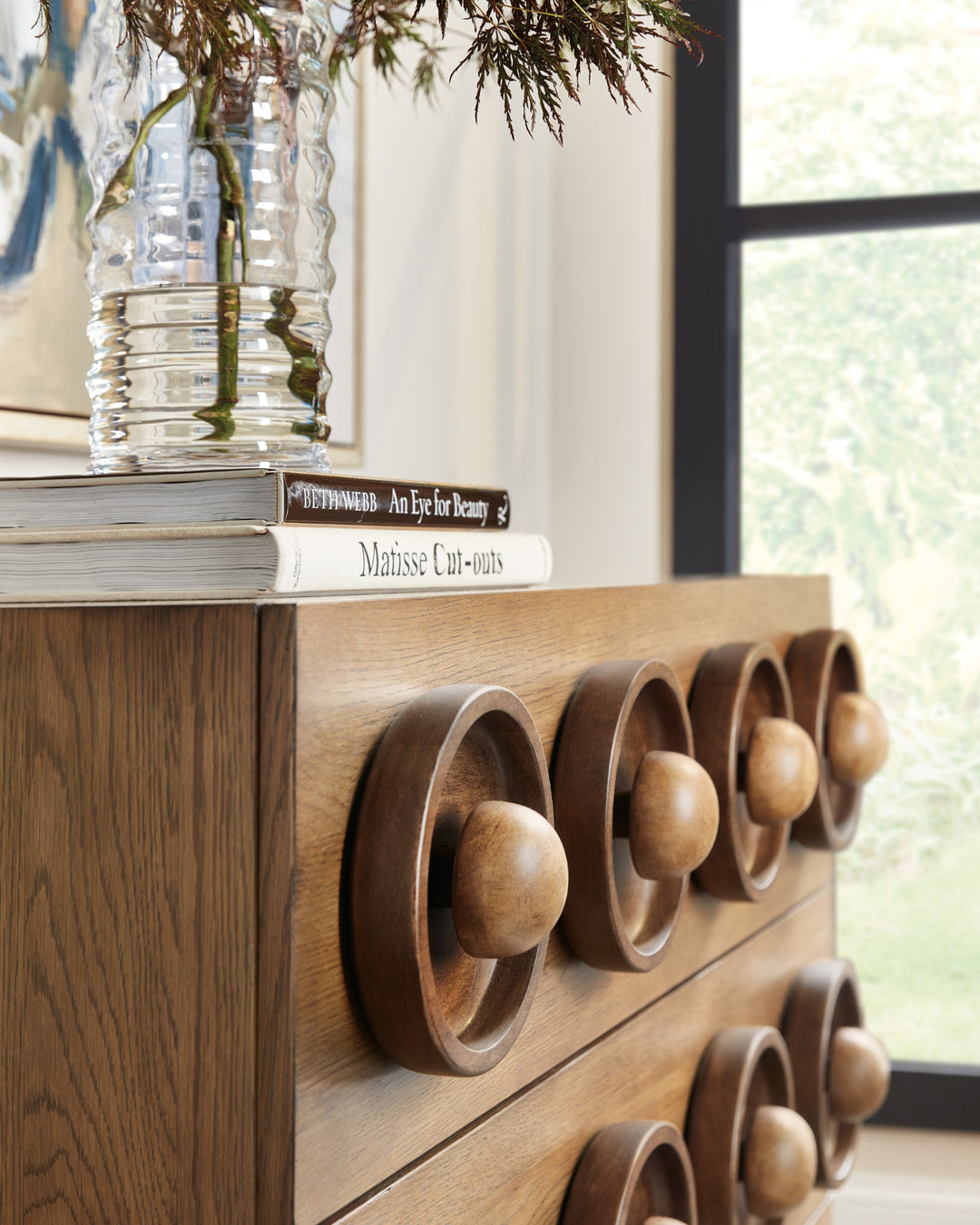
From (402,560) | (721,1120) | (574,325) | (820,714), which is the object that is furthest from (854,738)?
(574,325)

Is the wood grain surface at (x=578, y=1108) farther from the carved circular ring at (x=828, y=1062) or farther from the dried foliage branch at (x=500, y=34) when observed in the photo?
the dried foliage branch at (x=500, y=34)

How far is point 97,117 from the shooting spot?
2.27 ft

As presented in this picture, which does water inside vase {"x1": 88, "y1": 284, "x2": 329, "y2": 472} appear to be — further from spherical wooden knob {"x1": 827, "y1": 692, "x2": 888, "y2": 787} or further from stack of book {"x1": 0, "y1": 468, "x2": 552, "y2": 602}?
spherical wooden knob {"x1": 827, "y1": 692, "x2": 888, "y2": 787}

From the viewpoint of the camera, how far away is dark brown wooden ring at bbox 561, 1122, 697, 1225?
0.71 m

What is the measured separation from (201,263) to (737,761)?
0.49 meters

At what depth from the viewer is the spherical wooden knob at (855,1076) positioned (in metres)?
1.15

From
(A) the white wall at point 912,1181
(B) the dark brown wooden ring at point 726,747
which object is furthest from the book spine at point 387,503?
(A) the white wall at point 912,1181

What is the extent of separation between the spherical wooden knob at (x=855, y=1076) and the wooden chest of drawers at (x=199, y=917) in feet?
2.15

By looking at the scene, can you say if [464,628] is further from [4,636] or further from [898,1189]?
[898,1189]

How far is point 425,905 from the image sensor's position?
514 millimetres

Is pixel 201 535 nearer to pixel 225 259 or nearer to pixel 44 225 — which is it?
pixel 225 259

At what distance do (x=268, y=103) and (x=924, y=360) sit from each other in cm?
141

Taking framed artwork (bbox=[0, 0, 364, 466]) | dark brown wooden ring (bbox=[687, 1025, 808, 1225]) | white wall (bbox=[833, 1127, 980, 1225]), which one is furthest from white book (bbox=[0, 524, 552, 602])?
white wall (bbox=[833, 1127, 980, 1225])

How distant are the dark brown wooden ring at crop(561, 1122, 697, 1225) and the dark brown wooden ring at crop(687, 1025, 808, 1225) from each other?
0.21 feet
